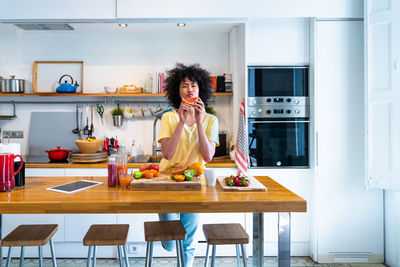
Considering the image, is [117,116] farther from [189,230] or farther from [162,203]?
[162,203]

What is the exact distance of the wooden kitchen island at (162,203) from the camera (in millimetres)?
1506

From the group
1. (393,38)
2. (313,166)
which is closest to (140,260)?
(313,166)

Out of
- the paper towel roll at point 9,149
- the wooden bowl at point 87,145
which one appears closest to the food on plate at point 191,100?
the paper towel roll at point 9,149

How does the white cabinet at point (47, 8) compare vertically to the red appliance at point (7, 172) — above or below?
above

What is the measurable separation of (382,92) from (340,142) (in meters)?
0.58

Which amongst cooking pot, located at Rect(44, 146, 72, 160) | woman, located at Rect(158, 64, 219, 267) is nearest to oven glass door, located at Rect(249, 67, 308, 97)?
woman, located at Rect(158, 64, 219, 267)

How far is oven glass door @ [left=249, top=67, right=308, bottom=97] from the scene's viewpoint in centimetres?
323

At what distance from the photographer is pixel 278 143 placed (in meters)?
3.25

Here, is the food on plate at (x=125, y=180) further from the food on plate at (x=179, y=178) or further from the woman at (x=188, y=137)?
the woman at (x=188, y=137)

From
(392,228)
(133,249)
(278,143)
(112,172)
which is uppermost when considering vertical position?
(278,143)

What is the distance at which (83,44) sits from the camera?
12.6 ft

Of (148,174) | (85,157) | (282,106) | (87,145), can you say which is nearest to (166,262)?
(85,157)

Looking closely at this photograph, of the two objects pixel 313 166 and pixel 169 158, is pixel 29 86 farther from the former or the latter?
pixel 313 166

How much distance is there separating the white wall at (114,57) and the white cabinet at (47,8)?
0.63 metres
